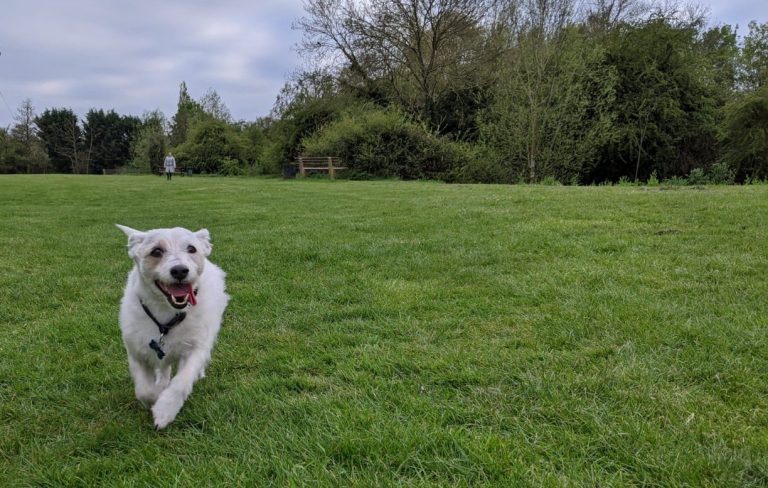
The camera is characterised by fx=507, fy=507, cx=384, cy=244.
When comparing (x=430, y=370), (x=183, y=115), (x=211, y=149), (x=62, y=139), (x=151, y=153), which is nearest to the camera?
(x=430, y=370)

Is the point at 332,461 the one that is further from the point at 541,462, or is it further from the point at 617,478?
the point at 617,478

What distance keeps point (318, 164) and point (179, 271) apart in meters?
27.7

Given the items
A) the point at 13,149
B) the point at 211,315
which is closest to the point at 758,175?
the point at 211,315

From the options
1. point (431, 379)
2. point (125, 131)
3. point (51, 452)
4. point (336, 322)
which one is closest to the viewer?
point (51, 452)

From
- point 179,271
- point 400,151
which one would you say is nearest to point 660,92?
point 400,151

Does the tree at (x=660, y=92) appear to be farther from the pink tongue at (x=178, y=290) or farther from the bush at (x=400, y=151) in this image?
the pink tongue at (x=178, y=290)

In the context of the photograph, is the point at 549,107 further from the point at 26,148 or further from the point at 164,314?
the point at 26,148

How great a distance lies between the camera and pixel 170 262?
3.19 metres

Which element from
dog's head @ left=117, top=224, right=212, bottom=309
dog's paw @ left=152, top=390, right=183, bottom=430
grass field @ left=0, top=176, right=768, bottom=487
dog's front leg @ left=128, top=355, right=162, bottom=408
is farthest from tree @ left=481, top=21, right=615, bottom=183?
dog's paw @ left=152, top=390, right=183, bottom=430

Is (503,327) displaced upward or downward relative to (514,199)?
downward

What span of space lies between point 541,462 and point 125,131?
96.2m

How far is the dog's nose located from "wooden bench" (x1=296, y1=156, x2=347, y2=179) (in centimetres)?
2641

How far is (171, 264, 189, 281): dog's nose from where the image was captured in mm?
3156

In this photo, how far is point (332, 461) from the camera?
8.36ft
